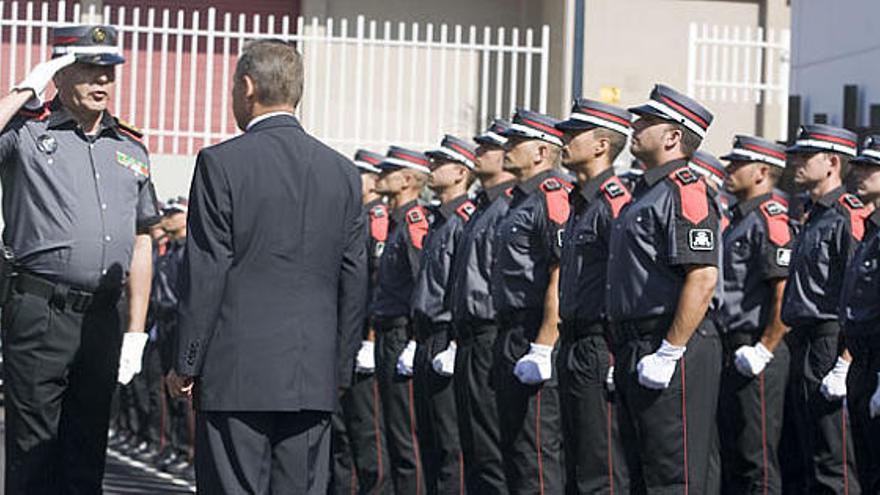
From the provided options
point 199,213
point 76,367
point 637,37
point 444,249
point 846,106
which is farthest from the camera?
point 637,37

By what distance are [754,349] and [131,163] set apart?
3.53 metres

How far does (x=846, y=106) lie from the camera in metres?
15.3

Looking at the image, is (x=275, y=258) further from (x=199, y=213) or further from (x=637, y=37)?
(x=637, y=37)

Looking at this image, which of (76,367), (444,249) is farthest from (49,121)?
(444,249)

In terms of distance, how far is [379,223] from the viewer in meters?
12.6

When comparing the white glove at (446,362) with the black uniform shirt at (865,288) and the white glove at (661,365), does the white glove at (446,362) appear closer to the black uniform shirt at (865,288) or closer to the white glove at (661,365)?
the black uniform shirt at (865,288)

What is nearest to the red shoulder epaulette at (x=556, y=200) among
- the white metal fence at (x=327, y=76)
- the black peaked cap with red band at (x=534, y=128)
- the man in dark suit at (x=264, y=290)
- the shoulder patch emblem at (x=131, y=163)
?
the black peaked cap with red band at (x=534, y=128)

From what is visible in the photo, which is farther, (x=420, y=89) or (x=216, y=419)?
(x=420, y=89)

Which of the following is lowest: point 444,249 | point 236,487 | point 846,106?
point 236,487

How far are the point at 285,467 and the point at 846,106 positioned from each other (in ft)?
30.3

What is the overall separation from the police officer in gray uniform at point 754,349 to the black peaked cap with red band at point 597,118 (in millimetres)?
1465

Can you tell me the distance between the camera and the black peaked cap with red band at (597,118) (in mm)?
9328

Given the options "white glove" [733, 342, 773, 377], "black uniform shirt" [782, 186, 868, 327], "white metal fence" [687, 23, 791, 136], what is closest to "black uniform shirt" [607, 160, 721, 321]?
"black uniform shirt" [782, 186, 868, 327]

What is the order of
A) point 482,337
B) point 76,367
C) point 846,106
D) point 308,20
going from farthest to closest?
point 308,20
point 846,106
point 482,337
point 76,367
